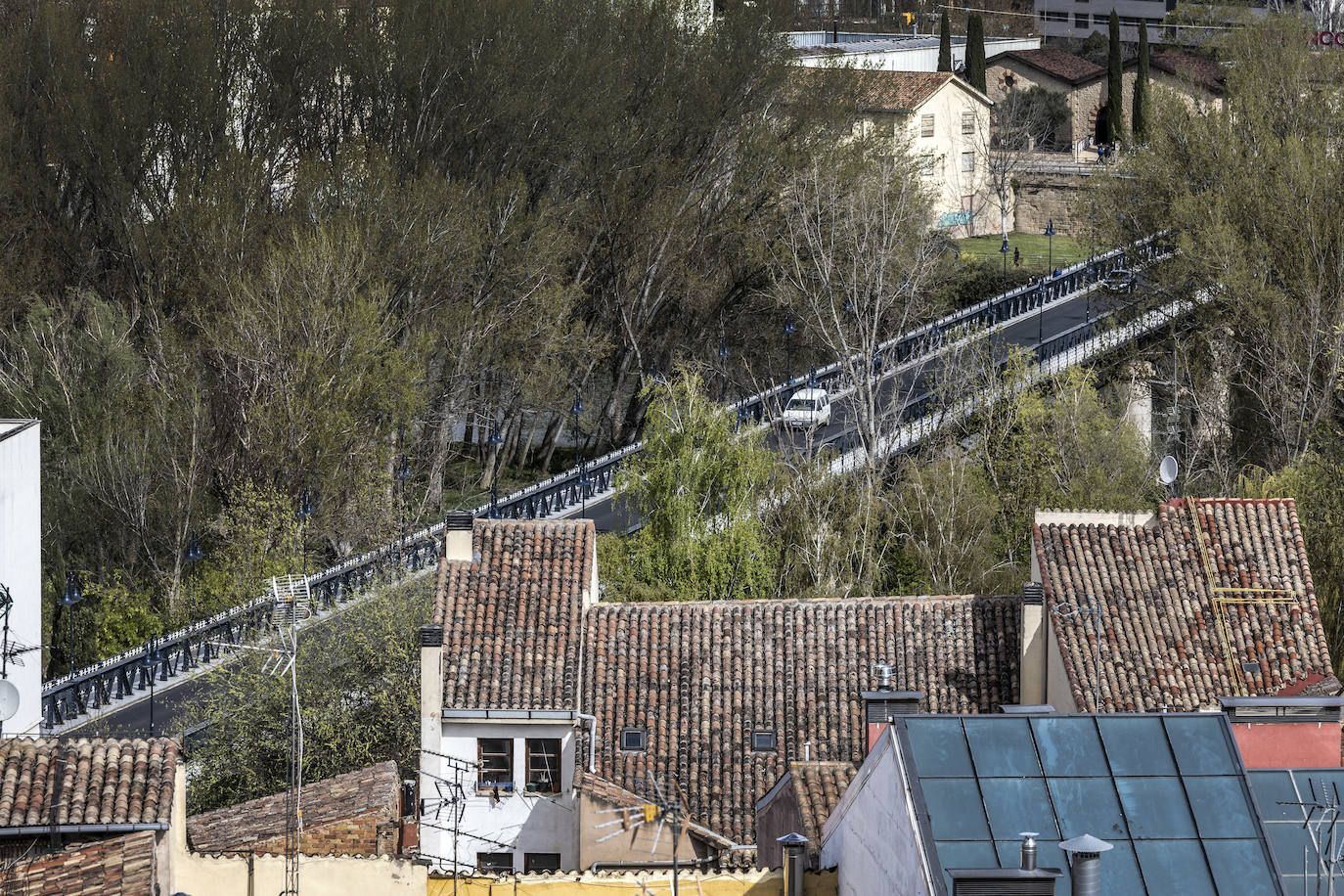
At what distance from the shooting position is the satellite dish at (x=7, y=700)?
22875mm

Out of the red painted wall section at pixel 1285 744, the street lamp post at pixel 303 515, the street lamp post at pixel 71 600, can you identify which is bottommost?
the red painted wall section at pixel 1285 744

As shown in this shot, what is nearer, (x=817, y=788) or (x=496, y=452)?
(x=817, y=788)

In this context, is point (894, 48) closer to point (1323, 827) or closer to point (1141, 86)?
point (1141, 86)

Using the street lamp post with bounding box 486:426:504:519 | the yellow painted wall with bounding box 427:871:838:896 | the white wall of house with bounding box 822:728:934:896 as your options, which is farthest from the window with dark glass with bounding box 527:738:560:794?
the street lamp post with bounding box 486:426:504:519

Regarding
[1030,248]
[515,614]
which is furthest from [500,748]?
[1030,248]

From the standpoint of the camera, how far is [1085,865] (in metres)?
16.4

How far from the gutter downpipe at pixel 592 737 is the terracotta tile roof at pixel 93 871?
9344 mm

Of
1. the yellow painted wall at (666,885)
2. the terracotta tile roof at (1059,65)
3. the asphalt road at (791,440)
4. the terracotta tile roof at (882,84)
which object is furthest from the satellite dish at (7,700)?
the terracotta tile roof at (1059,65)

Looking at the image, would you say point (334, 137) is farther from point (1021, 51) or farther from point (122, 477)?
point (1021, 51)

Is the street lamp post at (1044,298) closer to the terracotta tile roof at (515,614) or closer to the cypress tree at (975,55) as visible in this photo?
the cypress tree at (975,55)

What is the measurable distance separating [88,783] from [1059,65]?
84.9 meters

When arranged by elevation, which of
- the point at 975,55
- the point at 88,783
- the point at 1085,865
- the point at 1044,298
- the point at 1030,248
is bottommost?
the point at 1085,865

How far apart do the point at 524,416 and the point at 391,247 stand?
31.3 feet

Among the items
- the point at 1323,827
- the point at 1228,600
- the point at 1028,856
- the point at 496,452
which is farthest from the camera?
the point at 496,452
